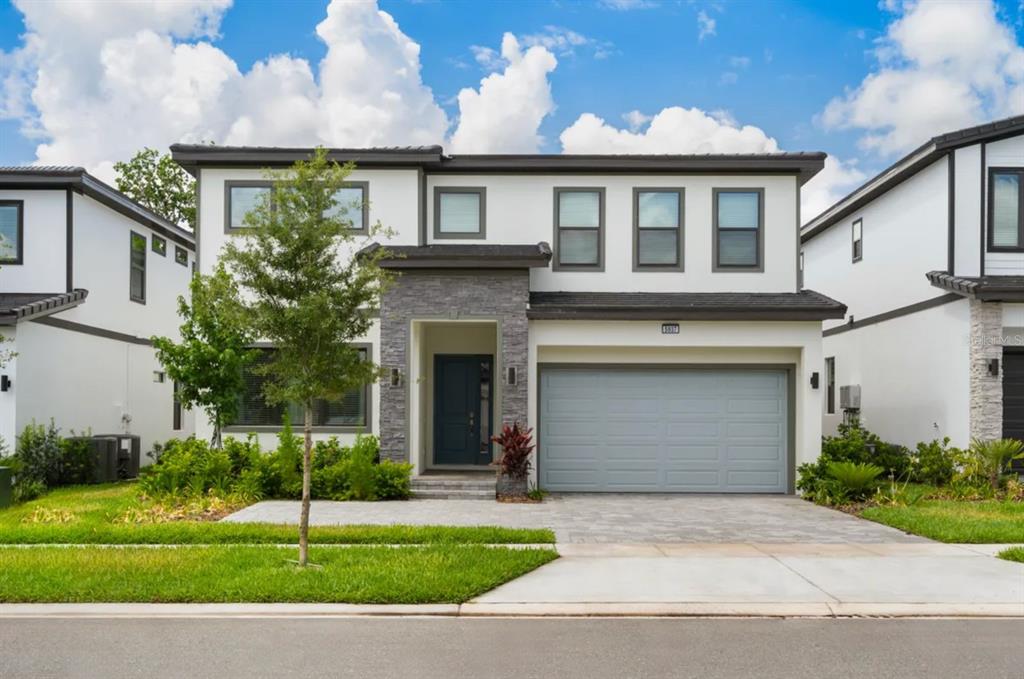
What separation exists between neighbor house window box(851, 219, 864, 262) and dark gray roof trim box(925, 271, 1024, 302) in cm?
485

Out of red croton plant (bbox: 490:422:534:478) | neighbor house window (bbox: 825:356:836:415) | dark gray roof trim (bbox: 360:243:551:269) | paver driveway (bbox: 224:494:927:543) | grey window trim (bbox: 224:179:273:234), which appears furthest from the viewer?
neighbor house window (bbox: 825:356:836:415)

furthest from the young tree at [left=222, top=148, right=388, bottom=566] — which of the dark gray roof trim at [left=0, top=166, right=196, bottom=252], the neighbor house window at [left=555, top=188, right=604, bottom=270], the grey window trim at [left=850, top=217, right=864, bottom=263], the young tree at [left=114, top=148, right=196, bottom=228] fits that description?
the young tree at [left=114, top=148, right=196, bottom=228]

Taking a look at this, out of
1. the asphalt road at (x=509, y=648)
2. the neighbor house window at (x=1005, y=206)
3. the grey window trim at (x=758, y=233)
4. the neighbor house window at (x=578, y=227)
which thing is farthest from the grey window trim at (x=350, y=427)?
the neighbor house window at (x=1005, y=206)

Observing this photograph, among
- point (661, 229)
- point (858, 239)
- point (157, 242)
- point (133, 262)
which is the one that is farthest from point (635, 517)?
point (157, 242)

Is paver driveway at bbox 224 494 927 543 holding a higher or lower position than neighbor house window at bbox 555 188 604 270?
lower

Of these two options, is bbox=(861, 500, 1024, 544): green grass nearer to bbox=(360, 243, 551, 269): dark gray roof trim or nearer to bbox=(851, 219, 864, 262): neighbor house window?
bbox=(360, 243, 551, 269): dark gray roof trim

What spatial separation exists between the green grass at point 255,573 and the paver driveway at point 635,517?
2.23m

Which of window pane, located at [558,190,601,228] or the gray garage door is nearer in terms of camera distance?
the gray garage door

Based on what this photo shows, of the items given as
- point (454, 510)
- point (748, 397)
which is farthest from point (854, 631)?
point (748, 397)

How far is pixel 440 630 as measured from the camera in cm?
714

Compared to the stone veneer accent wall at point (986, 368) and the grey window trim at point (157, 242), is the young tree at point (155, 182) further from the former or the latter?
the stone veneer accent wall at point (986, 368)

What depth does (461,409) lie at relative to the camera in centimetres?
1773

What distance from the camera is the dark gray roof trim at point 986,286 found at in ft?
49.8

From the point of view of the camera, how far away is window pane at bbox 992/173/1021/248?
16.4 m
